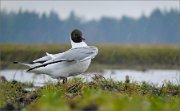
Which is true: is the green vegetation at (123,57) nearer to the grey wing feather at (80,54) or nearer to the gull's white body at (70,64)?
the gull's white body at (70,64)

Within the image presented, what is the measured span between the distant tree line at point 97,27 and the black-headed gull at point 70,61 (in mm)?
135872

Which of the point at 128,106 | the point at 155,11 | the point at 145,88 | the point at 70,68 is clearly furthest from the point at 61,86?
the point at 155,11

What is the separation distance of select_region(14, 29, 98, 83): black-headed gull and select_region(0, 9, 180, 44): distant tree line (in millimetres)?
135872

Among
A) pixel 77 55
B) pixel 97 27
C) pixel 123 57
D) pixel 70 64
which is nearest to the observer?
pixel 77 55

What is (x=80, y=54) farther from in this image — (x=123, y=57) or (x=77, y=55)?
(x=123, y=57)

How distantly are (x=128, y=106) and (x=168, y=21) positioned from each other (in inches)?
5824

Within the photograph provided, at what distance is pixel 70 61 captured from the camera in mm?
10570

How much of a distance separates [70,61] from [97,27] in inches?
5999

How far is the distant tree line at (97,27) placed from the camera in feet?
504

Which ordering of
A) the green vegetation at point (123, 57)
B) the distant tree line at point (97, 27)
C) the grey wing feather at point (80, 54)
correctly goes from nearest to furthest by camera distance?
the grey wing feather at point (80, 54)
the green vegetation at point (123, 57)
the distant tree line at point (97, 27)

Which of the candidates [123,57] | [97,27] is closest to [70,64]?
[123,57]

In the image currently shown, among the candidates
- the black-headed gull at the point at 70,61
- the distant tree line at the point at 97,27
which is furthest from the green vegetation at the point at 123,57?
the distant tree line at the point at 97,27

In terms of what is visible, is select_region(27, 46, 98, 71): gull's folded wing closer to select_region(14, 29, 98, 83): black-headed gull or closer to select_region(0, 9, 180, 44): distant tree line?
select_region(14, 29, 98, 83): black-headed gull

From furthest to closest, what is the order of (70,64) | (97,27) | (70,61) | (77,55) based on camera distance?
(97,27), (70,64), (70,61), (77,55)
